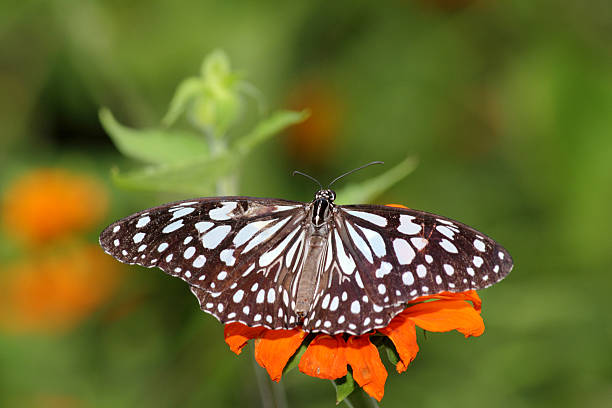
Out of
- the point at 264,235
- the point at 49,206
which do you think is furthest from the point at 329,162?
the point at 264,235

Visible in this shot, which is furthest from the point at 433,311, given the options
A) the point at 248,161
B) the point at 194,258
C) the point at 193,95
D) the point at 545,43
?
the point at 545,43

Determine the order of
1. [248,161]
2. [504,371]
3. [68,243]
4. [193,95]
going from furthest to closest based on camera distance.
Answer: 1. [248,161]
2. [68,243]
3. [504,371]
4. [193,95]

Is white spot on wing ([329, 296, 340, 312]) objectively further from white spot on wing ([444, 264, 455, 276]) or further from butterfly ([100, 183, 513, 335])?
white spot on wing ([444, 264, 455, 276])

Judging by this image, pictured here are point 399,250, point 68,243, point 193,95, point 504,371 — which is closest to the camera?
point 399,250

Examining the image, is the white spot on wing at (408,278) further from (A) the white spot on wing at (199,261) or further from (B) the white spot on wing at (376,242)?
A: (A) the white spot on wing at (199,261)

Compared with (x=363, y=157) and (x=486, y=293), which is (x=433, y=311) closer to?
(x=486, y=293)

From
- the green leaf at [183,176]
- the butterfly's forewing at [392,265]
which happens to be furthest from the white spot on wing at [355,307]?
the green leaf at [183,176]

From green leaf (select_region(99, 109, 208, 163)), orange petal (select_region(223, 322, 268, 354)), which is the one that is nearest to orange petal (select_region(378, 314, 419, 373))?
orange petal (select_region(223, 322, 268, 354))
